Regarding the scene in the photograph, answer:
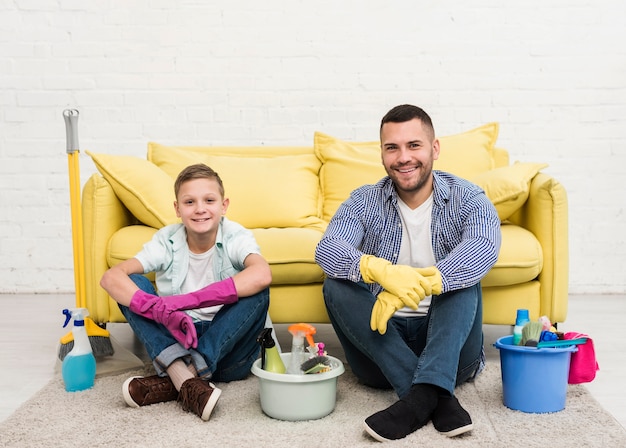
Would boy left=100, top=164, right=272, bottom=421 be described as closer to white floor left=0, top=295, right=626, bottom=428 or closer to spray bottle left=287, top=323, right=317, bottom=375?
spray bottle left=287, top=323, right=317, bottom=375

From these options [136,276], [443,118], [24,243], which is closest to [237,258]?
[136,276]

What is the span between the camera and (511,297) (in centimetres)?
239

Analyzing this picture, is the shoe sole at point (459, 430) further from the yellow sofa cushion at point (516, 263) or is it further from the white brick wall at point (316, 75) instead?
the white brick wall at point (316, 75)

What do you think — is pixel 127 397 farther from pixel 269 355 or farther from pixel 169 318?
pixel 269 355

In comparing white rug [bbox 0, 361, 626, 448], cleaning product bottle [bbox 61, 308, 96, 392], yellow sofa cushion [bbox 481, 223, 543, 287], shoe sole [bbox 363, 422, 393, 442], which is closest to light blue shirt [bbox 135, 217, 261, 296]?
cleaning product bottle [bbox 61, 308, 96, 392]

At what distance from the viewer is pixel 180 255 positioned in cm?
220

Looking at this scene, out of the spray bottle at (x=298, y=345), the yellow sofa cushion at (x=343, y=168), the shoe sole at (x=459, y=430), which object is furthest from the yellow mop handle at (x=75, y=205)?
the shoe sole at (x=459, y=430)

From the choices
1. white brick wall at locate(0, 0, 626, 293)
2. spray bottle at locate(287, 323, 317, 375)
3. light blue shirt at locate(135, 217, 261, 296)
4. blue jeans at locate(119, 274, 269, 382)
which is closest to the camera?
spray bottle at locate(287, 323, 317, 375)

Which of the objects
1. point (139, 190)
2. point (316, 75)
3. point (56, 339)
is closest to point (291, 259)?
point (139, 190)

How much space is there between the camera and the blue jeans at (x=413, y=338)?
179cm

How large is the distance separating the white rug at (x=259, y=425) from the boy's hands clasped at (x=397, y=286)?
302 millimetres

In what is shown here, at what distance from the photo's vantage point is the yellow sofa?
2389 millimetres

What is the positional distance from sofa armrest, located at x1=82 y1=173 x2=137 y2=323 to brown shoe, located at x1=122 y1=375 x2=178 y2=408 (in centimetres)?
53

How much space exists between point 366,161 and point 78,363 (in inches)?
56.9
